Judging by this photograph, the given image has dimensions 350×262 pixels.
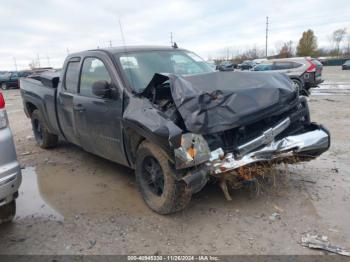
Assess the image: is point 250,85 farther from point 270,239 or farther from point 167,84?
point 270,239

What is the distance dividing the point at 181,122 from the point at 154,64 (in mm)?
1386

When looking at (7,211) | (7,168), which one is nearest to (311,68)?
(7,211)

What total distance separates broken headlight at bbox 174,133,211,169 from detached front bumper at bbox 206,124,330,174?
11cm

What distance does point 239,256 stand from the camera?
2.83 meters


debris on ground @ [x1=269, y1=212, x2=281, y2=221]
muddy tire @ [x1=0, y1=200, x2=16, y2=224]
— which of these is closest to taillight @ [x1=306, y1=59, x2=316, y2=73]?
debris on ground @ [x1=269, y1=212, x2=281, y2=221]

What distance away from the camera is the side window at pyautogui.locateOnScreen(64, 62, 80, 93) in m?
4.87

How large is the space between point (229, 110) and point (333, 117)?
20.3 feet

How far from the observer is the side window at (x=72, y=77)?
4.87 m

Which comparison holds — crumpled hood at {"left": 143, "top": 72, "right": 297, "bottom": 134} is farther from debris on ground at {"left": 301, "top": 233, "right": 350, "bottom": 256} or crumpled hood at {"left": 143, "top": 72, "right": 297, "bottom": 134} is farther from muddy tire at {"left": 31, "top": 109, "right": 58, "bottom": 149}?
muddy tire at {"left": 31, "top": 109, "right": 58, "bottom": 149}

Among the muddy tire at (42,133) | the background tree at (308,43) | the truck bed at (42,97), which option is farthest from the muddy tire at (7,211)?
the background tree at (308,43)

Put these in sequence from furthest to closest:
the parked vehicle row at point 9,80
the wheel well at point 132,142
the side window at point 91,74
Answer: the parked vehicle row at point 9,80, the side window at point 91,74, the wheel well at point 132,142

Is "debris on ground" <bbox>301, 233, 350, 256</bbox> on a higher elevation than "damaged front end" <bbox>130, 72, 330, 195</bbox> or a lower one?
lower

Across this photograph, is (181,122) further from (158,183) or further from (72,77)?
(72,77)

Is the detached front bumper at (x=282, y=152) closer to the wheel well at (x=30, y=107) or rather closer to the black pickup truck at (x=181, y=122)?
the black pickup truck at (x=181, y=122)
